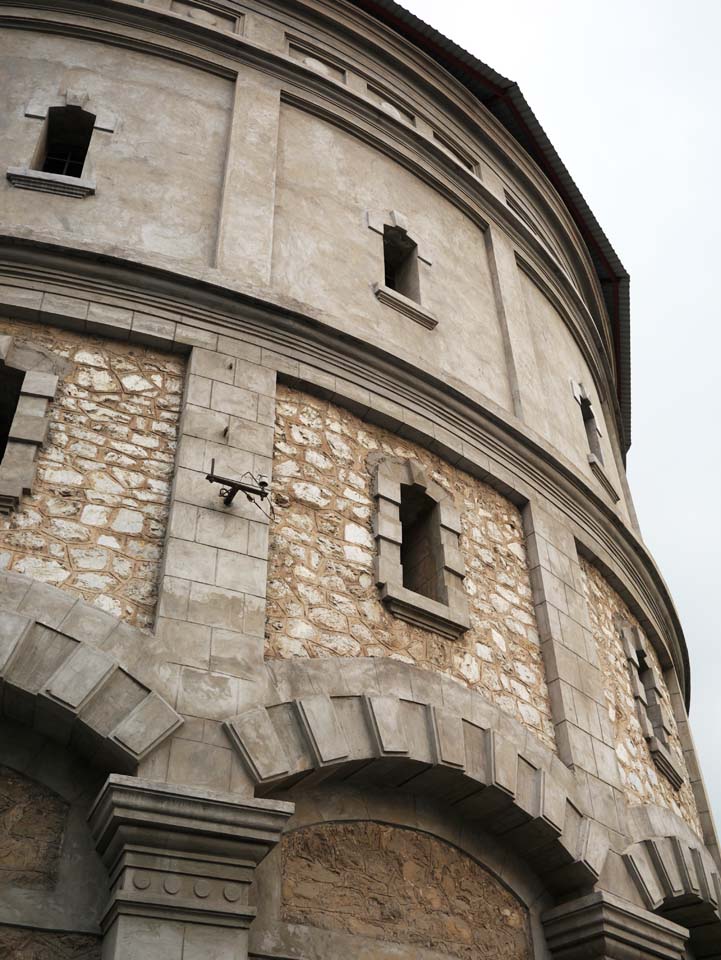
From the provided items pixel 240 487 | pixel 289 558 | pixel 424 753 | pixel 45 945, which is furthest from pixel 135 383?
pixel 45 945

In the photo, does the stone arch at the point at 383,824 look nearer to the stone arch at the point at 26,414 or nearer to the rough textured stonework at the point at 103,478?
the rough textured stonework at the point at 103,478

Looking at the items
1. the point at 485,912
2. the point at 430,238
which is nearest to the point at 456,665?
the point at 485,912

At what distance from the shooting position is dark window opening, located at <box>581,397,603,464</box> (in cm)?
1257

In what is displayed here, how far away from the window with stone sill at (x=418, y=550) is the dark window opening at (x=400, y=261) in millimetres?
2741

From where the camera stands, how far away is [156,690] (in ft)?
19.4

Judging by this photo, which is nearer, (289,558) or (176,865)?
(176,865)

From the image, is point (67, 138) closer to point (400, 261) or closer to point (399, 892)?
point (400, 261)

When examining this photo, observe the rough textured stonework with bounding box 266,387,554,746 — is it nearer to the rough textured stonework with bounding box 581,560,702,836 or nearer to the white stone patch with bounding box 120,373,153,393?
the white stone patch with bounding box 120,373,153,393

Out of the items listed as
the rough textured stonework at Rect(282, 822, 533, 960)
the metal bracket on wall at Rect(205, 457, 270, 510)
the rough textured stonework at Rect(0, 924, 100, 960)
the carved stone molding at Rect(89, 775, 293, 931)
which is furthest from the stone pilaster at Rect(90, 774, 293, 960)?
the metal bracket on wall at Rect(205, 457, 270, 510)

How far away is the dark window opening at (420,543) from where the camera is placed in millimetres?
8289

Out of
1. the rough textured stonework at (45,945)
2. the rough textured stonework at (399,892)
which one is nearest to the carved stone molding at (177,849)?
the rough textured stonework at (45,945)

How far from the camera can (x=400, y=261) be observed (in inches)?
424

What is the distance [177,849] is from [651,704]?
6801mm

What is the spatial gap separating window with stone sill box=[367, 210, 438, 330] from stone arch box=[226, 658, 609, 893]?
435 centimetres
